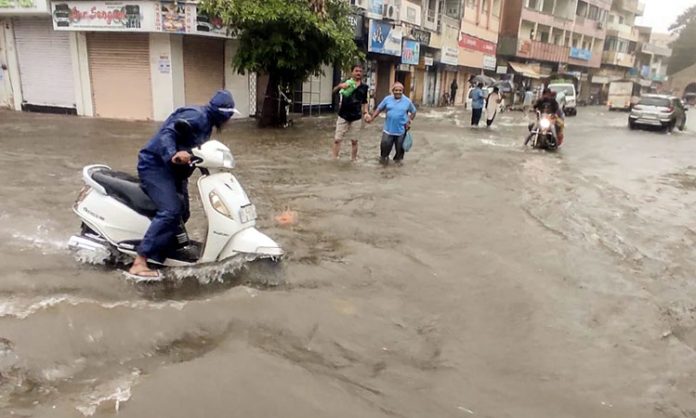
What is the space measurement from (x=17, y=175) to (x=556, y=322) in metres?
7.70

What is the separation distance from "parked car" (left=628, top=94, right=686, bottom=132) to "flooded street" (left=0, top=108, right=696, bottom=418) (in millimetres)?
17310

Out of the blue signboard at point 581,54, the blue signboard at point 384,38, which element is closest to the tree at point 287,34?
the blue signboard at point 384,38

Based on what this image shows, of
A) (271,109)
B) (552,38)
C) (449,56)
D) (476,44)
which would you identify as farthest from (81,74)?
(552,38)

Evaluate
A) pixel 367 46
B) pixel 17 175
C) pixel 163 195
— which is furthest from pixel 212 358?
pixel 367 46

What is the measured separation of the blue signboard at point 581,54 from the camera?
177 feet

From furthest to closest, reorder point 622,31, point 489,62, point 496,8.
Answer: point 622,31 → point 496,8 → point 489,62

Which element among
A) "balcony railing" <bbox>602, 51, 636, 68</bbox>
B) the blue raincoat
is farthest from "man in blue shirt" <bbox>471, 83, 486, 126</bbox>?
"balcony railing" <bbox>602, 51, 636, 68</bbox>

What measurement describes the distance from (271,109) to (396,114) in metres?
6.99

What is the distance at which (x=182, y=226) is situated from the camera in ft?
14.4

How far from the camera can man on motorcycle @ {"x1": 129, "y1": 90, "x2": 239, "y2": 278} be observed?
3939 millimetres

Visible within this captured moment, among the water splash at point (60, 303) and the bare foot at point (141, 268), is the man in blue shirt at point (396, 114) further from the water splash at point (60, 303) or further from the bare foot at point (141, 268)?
the water splash at point (60, 303)

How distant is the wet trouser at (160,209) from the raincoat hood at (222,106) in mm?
568

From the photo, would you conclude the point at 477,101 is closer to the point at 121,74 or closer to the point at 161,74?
the point at 161,74

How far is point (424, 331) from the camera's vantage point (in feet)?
12.9
